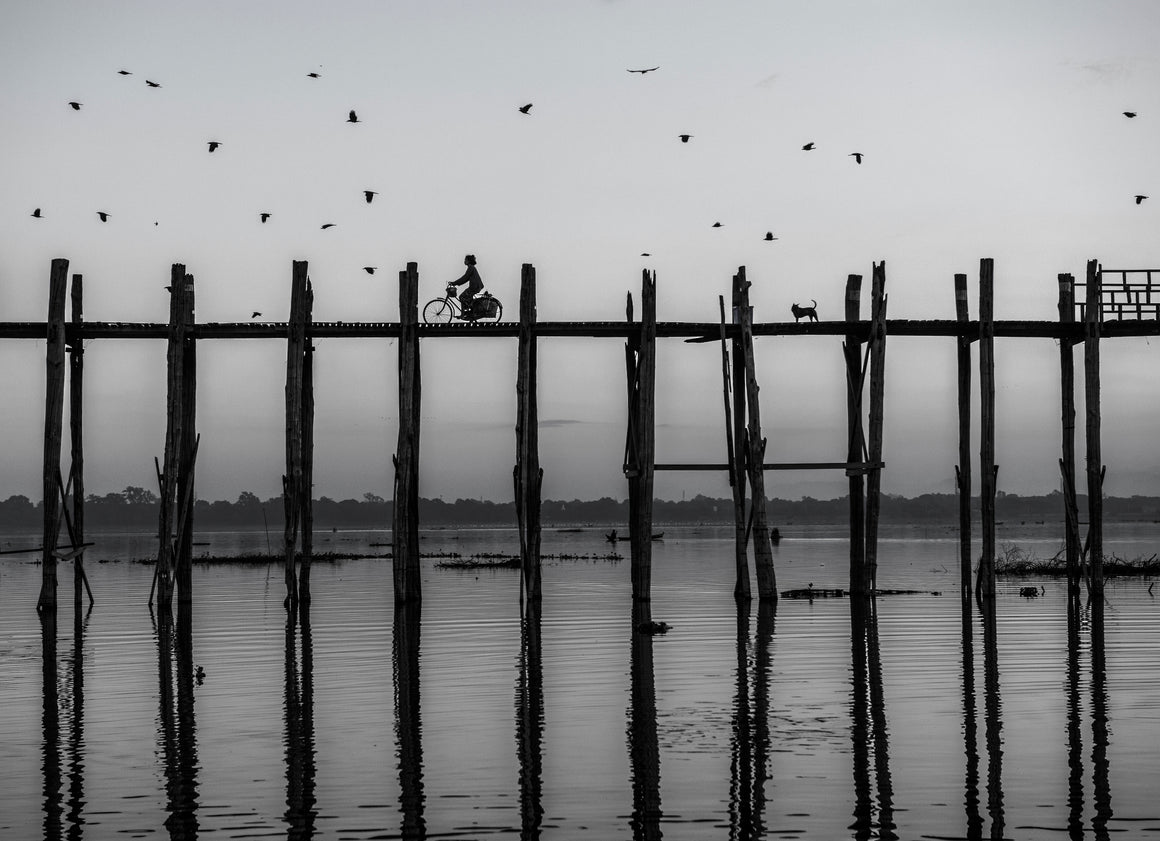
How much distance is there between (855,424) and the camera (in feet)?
84.2

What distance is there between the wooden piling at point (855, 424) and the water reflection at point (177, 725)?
468 inches

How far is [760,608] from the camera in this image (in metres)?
26.2

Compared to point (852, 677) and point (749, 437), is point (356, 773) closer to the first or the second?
point (852, 677)

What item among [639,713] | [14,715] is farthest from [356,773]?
[14,715]

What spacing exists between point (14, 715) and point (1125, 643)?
1439cm

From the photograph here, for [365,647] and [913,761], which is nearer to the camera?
[913,761]

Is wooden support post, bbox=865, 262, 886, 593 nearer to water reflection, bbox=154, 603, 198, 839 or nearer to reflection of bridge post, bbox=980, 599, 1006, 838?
reflection of bridge post, bbox=980, 599, 1006, 838

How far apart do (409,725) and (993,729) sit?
538cm

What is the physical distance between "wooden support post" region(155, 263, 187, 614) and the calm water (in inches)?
37.9

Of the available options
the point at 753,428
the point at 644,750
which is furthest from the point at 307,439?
the point at 644,750

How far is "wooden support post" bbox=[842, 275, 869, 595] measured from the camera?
25675 millimetres

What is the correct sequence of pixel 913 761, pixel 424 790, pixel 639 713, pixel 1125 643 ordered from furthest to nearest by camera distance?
pixel 1125 643 → pixel 639 713 → pixel 913 761 → pixel 424 790

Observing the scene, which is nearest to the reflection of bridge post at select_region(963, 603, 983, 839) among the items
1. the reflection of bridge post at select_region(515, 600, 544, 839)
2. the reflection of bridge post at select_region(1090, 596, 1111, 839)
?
the reflection of bridge post at select_region(1090, 596, 1111, 839)

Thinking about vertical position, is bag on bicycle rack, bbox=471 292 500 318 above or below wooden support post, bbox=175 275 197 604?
above
